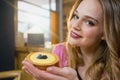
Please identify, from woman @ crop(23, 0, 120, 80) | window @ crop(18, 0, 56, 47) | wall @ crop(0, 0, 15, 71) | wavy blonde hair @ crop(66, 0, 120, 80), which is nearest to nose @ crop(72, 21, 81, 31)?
woman @ crop(23, 0, 120, 80)

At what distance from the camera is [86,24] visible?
1.06 m

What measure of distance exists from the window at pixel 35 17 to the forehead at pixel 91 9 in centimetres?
292

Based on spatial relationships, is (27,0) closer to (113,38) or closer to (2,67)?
(2,67)

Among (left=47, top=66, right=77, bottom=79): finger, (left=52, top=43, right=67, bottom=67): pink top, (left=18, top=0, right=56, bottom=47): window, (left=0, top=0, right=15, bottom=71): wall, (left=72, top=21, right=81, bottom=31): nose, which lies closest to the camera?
(left=47, top=66, right=77, bottom=79): finger

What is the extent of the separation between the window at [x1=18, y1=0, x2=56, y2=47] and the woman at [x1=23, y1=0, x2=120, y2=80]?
2793 mm

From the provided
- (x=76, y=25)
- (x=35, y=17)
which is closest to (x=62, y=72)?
(x=76, y=25)

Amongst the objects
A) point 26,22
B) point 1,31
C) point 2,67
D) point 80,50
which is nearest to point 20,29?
point 26,22

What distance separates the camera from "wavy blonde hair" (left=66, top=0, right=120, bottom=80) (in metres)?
1.09

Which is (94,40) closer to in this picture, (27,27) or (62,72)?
(62,72)

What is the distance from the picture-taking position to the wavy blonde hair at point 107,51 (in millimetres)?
1090

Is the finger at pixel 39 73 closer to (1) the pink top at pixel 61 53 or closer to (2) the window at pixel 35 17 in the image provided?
(1) the pink top at pixel 61 53

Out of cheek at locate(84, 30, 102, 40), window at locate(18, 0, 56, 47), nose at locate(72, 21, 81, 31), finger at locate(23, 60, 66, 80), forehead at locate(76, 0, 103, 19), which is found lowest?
finger at locate(23, 60, 66, 80)

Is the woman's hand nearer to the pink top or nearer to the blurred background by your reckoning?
the pink top

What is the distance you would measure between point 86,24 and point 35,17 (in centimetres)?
337
